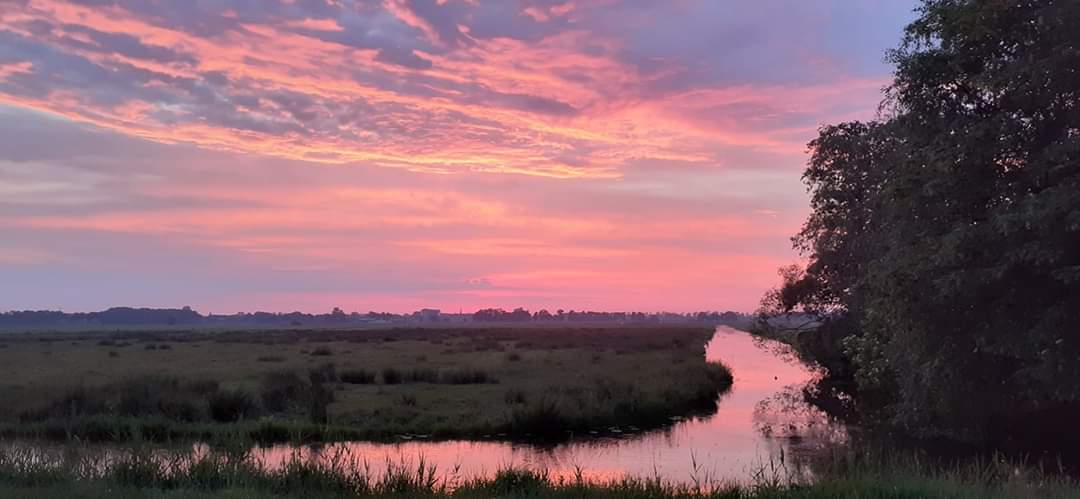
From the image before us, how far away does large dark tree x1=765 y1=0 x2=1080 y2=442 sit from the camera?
1523 cm

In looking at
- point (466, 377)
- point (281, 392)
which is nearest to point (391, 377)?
point (466, 377)

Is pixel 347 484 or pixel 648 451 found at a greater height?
pixel 347 484

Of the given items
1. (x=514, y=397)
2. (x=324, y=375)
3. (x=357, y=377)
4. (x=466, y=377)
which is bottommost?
(x=514, y=397)

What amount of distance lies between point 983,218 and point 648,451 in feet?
35.8

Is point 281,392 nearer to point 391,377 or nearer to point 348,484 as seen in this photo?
point 391,377

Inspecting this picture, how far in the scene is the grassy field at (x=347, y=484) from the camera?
11.0 m

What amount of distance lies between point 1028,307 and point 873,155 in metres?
17.3

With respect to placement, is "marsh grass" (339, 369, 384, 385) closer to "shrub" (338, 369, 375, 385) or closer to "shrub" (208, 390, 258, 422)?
"shrub" (338, 369, 375, 385)

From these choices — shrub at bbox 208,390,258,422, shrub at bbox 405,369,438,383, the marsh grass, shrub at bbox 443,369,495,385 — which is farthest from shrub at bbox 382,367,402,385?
shrub at bbox 208,390,258,422

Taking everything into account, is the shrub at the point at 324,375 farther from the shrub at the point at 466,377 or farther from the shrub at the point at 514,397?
the shrub at the point at 514,397

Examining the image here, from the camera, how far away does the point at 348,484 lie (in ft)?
41.4

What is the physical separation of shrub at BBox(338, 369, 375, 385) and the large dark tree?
24217 millimetres

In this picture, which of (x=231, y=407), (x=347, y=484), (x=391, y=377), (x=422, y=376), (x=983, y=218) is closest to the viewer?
(x=347, y=484)

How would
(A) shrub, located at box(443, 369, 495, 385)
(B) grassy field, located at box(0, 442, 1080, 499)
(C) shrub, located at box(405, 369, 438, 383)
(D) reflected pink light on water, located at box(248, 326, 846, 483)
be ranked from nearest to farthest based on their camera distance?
(B) grassy field, located at box(0, 442, 1080, 499) < (D) reflected pink light on water, located at box(248, 326, 846, 483) < (A) shrub, located at box(443, 369, 495, 385) < (C) shrub, located at box(405, 369, 438, 383)
